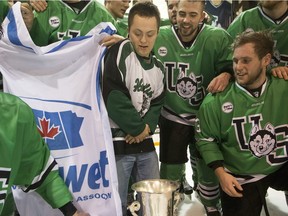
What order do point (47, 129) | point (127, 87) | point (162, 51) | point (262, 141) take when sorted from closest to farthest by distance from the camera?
point (47, 129)
point (127, 87)
point (262, 141)
point (162, 51)

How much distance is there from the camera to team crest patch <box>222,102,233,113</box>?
6.61 feet

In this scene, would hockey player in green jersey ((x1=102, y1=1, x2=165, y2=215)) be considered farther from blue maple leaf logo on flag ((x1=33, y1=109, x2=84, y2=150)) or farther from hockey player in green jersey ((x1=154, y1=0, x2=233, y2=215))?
hockey player in green jersey ((x1=154, y1=0, x2=233, y2=215))

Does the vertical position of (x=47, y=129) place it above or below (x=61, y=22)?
below

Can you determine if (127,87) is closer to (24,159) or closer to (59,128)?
(59,128)

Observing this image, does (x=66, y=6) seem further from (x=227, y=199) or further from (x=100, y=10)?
(x=227, y=199)

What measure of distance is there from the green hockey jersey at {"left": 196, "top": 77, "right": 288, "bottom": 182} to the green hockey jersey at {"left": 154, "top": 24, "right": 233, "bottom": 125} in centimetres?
22

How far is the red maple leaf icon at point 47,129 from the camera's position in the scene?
167cm

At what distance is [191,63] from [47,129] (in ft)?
2.95

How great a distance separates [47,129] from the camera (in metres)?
1.68

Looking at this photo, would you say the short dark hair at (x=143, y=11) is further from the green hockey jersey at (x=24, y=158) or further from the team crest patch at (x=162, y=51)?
the green hockey jersey at (x=24, y=158)

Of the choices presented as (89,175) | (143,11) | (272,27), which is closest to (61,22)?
(143,11)

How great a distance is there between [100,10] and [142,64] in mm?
545

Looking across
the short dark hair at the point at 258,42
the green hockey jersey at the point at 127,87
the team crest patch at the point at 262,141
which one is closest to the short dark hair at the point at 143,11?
the green hockey jersey at the point at 127,87

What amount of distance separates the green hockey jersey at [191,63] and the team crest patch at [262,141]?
1.31 feet
